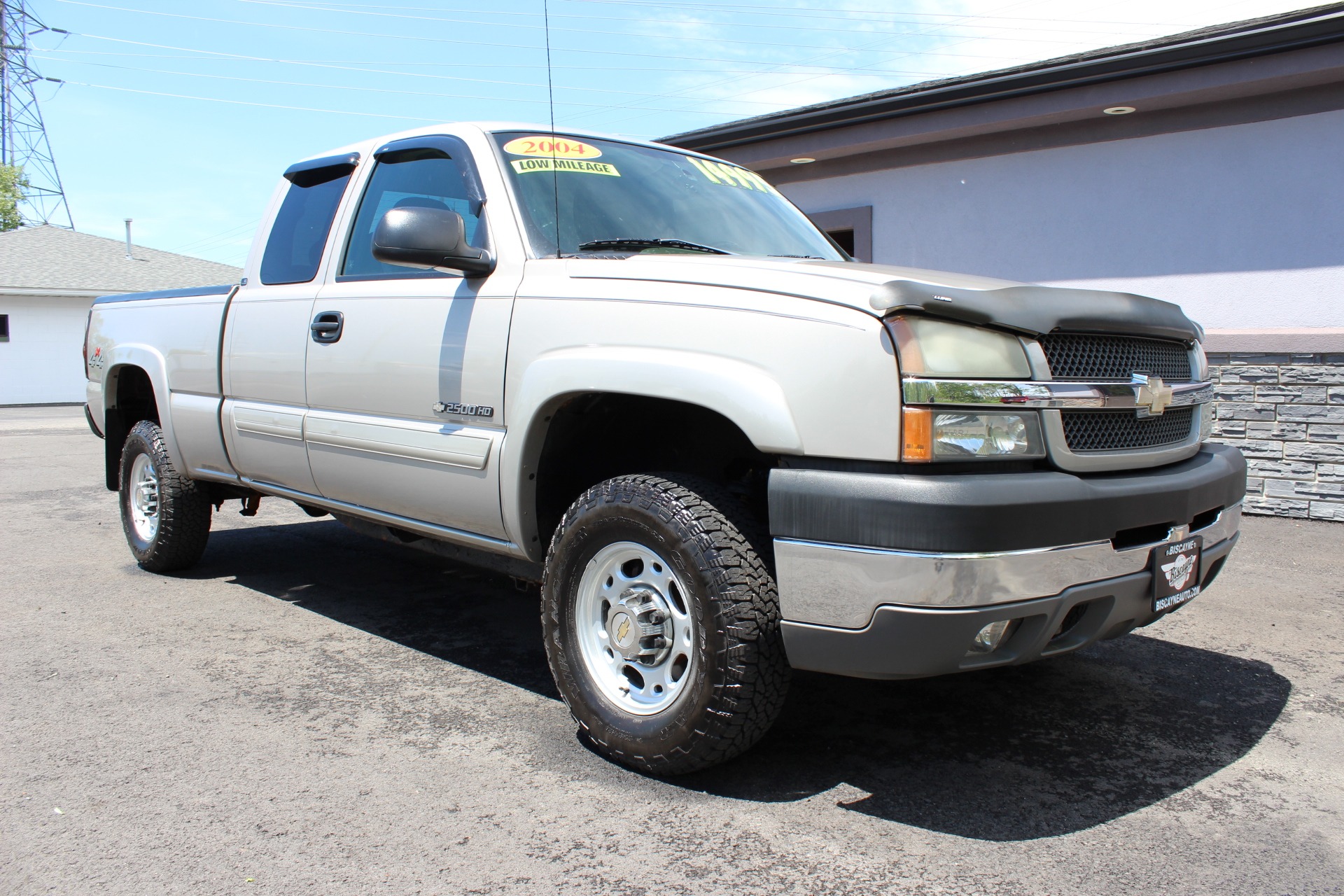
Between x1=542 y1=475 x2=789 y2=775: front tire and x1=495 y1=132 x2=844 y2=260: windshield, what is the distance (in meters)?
1.00

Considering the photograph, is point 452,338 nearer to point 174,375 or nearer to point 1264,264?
point 174,375

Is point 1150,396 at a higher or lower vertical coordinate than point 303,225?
lower

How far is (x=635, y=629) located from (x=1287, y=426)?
20.1 ft

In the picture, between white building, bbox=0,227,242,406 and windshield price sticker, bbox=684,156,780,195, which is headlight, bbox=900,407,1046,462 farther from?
white building, bbox=0,227,242,406

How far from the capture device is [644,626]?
3139 millimetres

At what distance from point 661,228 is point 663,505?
129cm

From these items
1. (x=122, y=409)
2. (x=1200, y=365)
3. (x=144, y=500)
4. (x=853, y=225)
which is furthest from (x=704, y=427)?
(x=853, y=225)

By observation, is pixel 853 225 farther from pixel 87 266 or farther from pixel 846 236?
pixel 87 266

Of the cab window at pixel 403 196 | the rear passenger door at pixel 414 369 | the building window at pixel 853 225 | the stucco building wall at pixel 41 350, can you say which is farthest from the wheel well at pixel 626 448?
the stucco building wall at pixel 41 350

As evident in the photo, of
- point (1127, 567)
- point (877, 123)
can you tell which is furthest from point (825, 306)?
point (877, 123)

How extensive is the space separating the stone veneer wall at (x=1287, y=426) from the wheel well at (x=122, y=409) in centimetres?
701

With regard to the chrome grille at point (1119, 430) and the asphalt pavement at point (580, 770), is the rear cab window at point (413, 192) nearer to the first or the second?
the asphalt pavement at point (580, 770)

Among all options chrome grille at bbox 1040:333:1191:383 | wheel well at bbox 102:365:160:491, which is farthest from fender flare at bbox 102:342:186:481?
chrome grille at bbox 1040:333:1191:383

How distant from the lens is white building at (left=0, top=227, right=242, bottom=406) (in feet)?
97.7
